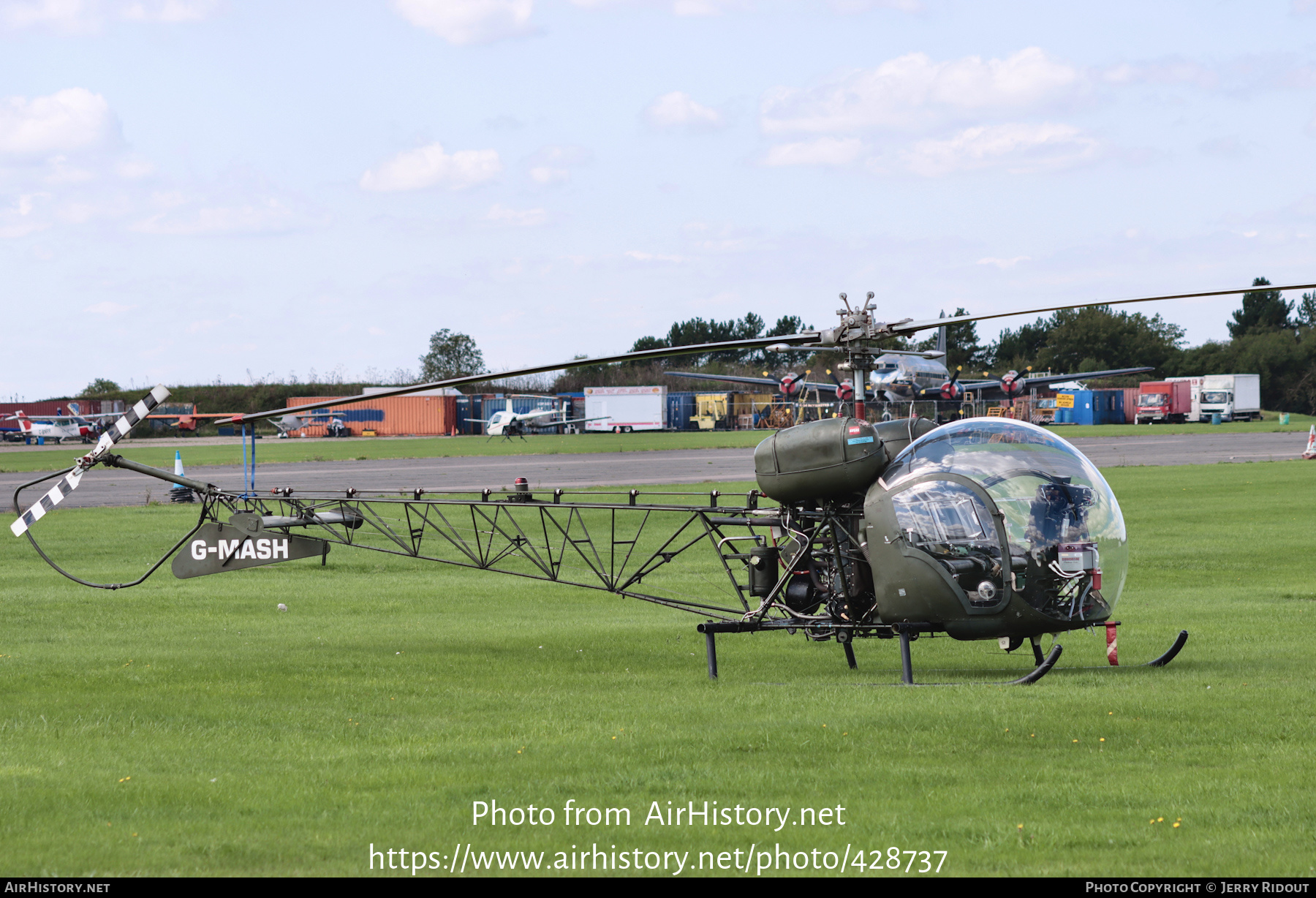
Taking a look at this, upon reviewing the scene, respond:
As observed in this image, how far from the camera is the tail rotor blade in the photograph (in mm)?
13094

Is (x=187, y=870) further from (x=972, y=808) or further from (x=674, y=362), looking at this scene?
(x=674, y=362)

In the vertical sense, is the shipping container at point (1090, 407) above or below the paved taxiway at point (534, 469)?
above

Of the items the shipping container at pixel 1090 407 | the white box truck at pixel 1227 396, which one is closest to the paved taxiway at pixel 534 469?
the white box truck at pixel 1227 396

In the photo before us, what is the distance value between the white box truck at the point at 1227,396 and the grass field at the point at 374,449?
3732 cm

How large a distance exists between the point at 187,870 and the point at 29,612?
43.2 feet

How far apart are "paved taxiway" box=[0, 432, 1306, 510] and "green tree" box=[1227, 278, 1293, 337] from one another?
86.2m

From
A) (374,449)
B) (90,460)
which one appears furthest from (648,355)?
(374,449)

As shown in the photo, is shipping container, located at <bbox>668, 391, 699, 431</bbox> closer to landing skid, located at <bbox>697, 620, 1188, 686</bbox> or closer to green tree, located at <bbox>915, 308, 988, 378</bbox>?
green tree, located at <bbox>915, 308, 988, 378</bbox>

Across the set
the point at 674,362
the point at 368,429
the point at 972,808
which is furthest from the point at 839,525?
the point at 674,362

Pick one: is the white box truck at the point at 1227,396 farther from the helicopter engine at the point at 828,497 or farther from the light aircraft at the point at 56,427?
the helicopter engine at the point at 828,497

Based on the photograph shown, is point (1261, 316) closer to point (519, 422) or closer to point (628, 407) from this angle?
point (628, 407)

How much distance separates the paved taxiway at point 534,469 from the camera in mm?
41188

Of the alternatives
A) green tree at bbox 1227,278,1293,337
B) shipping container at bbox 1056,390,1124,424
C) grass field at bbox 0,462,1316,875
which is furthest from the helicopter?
green tree at bbox 1227,278,1293,337

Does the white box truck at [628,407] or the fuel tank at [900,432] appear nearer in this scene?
the fuel tank at [900,432]
